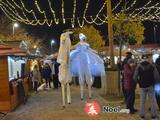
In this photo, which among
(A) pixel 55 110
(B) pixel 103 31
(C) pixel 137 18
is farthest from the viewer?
(B) pixel 103 31

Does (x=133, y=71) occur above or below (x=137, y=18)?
below

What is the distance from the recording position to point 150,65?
1241cm

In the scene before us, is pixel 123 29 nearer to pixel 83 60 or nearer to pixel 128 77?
pixel 83 60

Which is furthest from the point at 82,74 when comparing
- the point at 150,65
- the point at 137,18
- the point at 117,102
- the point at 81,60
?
the point at 137,18

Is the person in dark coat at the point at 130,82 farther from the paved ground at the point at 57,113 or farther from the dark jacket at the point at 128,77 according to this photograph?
the paved ground at the point at 57,113

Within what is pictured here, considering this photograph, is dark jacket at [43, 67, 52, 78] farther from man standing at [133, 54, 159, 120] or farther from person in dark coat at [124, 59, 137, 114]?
man standing at [133, 54, 159, 120]

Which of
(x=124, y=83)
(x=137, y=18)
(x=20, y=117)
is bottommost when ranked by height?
(x=20, y=117)

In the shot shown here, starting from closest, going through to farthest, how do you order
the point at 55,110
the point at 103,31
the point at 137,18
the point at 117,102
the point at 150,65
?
1. the point at 150,65
2. the point at 55,110
3. the point at 117,102
4. the point at 137,18
5. the point at 103,31

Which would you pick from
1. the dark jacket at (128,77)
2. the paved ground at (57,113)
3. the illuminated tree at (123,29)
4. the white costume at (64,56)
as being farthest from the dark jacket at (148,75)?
the illuminated tree at (123,29)

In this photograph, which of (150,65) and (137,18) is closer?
(150,65)

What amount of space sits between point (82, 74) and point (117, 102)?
1694 mm

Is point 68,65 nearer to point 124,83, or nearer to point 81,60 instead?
point 81,60

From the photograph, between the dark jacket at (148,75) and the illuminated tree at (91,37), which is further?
the illuminated tree at (91,37)

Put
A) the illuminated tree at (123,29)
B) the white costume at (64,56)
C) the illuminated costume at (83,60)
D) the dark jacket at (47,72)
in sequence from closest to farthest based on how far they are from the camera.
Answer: the white costume at (64,56) → the illuminated costume at (83,60) → the illuminated tree at (123,29) → the dark jacket at (47,72)
